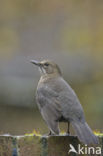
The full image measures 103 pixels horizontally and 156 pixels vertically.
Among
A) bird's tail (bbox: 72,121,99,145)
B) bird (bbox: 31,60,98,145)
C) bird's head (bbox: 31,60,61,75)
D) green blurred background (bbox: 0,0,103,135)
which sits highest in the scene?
green blurred background (bbox: 0,0,103,135)

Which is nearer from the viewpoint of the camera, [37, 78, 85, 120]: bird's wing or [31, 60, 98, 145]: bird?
[31, 60, 98, 145]: bird

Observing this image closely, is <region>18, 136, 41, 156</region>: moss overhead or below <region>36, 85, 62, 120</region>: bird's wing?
below

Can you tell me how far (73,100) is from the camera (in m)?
7.95

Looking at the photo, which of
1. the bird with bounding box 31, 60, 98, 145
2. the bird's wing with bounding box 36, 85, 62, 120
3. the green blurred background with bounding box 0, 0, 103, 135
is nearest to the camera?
the bird with bounding box 31, 60, 98, 145

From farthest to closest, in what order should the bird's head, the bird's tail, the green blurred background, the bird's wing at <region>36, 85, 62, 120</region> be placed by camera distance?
the green blurred background
the bird's head
the bird's wing at <region>36, 85, 62, 120</region>
the bird's tail

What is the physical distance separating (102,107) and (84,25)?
4.11 m

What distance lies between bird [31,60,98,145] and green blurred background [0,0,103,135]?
3480mm

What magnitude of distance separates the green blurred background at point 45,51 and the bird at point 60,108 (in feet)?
11.4

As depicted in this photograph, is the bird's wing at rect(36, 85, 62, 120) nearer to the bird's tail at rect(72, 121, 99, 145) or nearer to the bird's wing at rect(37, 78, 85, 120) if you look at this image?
the bird's wing at rect(37, 78, 85, 120)

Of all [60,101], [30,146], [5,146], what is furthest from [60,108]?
[5,146]

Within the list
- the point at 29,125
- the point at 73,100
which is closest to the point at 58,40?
the point at 29,125

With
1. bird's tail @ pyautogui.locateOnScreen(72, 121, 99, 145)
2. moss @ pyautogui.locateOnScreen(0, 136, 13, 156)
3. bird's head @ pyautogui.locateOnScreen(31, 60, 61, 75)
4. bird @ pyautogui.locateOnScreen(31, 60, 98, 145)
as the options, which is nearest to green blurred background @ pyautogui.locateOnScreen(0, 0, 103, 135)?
bird's head @ pyautogui.locateOnScreen(31, 60, 61, 75)

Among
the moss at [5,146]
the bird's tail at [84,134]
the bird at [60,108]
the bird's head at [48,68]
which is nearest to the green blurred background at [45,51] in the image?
the bird's head at [48,68]

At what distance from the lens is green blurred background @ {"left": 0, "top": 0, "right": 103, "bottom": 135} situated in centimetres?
1405
